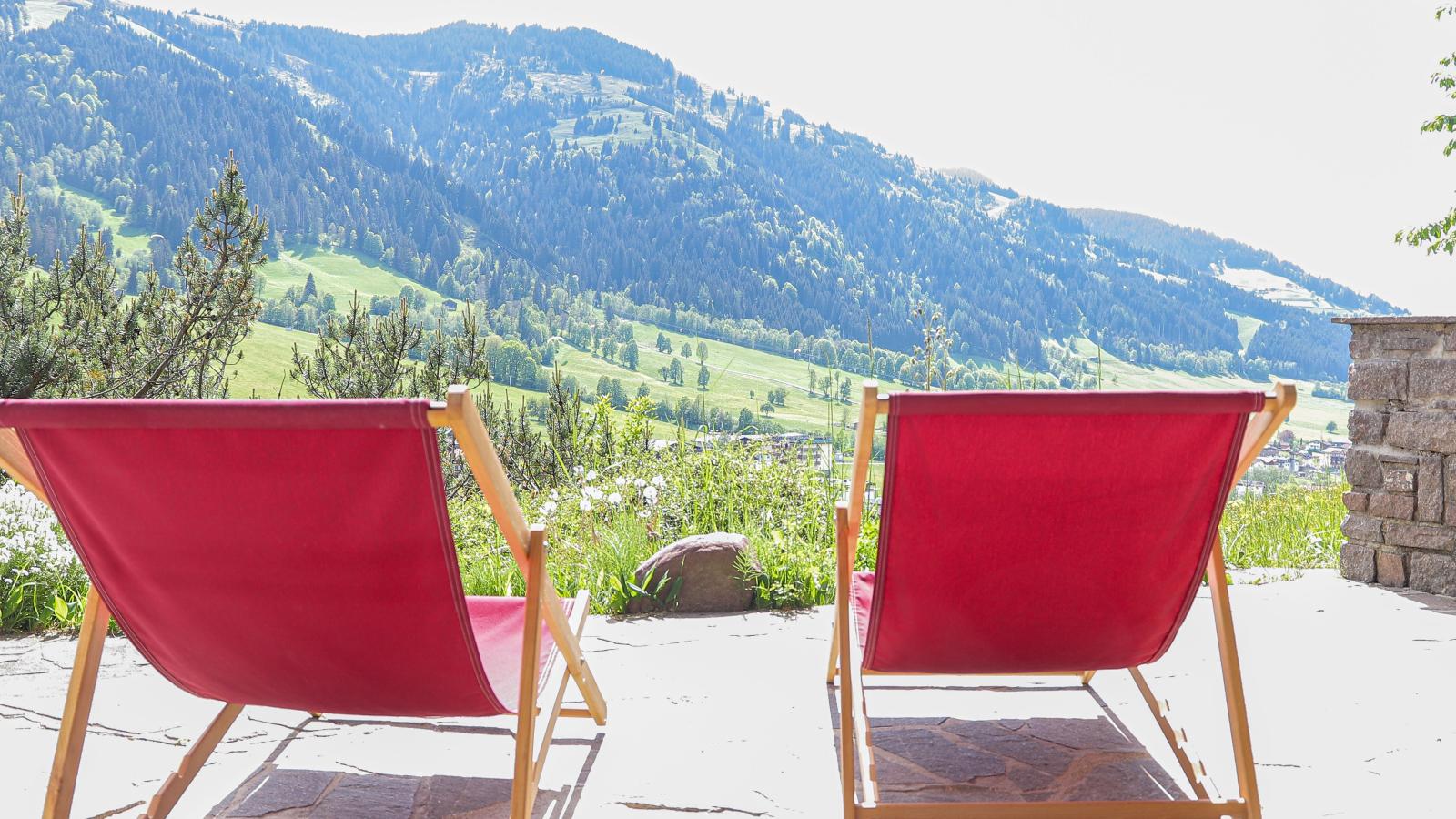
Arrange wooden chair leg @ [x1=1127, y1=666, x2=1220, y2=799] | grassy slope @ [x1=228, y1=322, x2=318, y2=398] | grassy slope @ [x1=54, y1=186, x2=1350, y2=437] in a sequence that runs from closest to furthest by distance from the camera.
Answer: wooden chair leg @ [x1=1127, y1=666, x2=1220, y2=799] < grassy slope @ [x1=228, y1=322, x2=318, y2=398] < grassy slope @ [x1=54, y1=186, x2=1350, y2=437]

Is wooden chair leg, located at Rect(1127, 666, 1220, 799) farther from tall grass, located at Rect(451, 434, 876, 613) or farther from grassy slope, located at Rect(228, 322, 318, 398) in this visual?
grassy slope, located at Rect(228, 322, 318, 398)

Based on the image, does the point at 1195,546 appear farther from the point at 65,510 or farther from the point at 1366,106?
the point at 1366,106

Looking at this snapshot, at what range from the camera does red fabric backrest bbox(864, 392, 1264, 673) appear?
1573 millimetres

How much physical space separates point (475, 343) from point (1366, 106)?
78042 millimetres

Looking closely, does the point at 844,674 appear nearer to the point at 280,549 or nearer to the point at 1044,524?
the point at 1044,524

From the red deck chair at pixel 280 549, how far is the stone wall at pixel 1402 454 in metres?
3.50

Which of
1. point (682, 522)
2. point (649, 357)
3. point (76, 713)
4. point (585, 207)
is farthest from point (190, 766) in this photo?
point (585, 207)

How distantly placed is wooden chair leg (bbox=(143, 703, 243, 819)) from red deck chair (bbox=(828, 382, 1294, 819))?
1.20m

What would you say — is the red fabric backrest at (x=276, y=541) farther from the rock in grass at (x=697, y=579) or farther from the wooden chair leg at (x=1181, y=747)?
the rock in grass at (x=697, y=579)

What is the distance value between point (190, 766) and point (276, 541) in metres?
0.65

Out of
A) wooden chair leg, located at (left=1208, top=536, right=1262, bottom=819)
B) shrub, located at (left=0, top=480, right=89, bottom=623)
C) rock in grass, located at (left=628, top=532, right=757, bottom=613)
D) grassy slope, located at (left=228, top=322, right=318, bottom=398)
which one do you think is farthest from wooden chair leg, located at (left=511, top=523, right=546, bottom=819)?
grassy slope, located at (left=228, top=322, right=318, bottom=398)

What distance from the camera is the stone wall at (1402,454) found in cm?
360

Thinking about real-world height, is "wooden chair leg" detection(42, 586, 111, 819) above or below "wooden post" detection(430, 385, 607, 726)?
below

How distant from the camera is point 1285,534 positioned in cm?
485
